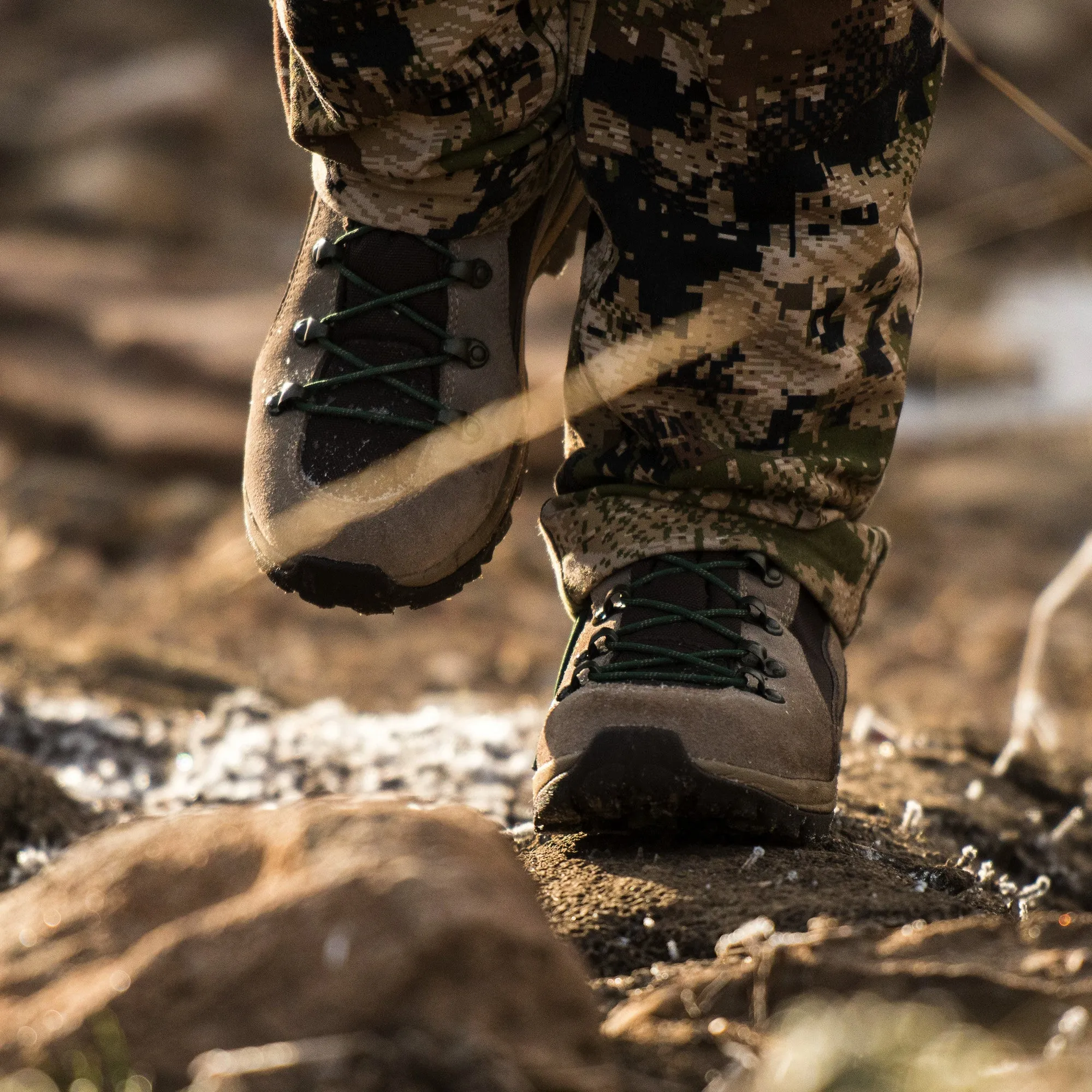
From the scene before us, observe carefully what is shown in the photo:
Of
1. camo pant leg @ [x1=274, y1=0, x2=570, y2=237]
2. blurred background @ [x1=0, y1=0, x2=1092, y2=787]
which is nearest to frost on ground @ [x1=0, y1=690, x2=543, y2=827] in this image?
blurred background @ [x1=0, y1=0, x2=1092, y2=787]

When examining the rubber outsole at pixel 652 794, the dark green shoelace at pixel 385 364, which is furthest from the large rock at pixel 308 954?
the dark green shoelace at pixel 385 364

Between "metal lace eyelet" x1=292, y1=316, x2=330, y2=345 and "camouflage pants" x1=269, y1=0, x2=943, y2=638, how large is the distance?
135mm

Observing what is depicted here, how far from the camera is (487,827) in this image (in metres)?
0.90

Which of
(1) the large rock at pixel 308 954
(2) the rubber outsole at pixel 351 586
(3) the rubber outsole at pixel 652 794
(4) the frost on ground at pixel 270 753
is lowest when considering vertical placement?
(4) the frost on ground at pixel 270 753

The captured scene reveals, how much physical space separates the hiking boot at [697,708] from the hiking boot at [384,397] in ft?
0.65

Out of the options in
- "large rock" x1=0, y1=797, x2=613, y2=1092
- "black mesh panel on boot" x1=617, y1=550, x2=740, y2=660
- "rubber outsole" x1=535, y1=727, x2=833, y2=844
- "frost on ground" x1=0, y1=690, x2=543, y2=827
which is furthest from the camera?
"frost on ground" x1=0, y1=690, x2=543, y2=827

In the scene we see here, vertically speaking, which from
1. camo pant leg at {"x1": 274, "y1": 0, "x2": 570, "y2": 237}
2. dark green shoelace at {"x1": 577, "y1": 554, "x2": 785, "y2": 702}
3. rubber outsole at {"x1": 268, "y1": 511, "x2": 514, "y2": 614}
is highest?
camo pant leg at {"x1": 274, "y1": 0, "x2": 570, "y2": 237}

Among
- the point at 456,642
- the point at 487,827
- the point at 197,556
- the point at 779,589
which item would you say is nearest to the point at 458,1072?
→ the point at 487,827

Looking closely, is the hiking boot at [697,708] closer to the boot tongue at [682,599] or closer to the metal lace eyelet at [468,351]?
the boot tongue at [682,599]

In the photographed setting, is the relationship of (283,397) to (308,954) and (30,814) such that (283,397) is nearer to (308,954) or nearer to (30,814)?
(30,814)

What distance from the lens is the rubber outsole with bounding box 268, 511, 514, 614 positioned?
4.92ft

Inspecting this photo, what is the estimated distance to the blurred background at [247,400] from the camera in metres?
3.44

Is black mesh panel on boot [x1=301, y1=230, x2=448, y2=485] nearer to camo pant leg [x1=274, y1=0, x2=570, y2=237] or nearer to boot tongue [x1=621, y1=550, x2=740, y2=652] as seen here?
camo pant leg [x1=274, y1=0, x2=570, y2=237]

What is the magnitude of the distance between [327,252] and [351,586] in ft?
1.34
